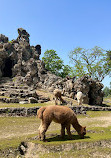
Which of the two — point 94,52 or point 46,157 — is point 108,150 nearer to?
point 46,157

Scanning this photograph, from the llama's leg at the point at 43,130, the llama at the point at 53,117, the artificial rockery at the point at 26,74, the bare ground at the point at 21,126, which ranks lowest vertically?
the bare ground at the point at 21,126

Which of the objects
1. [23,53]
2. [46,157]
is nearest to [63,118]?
[46,157]

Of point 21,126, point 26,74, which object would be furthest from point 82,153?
point 26,74

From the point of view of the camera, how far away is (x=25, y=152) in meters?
7.19

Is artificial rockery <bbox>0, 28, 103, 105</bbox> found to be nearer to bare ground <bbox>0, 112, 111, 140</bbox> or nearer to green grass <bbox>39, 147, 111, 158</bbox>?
bare ground <bbox>0, 112, 111, 140</bbox>

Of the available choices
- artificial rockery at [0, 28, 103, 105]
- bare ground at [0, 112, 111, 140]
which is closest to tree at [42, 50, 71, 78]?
artificial rockery at [0, 28, 103, 105]

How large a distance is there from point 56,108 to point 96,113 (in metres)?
12.0

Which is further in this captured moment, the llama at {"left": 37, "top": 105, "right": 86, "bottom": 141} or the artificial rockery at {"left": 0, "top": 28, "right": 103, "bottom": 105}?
the artificial rockery at {"left": 0, "top": 28, "right": 103, "bottom": 105}

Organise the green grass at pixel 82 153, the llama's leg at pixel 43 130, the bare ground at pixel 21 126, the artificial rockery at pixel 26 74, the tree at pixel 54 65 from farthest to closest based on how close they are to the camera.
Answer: the tree at pixel 54 65, the artificial rockery at pixel 26 74, the bare ground at pixel 21 126, the llama's leg at pixel 43 130, the green grass at pixel 82 153

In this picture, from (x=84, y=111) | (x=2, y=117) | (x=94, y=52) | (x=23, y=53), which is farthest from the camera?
(x=23, y=53)

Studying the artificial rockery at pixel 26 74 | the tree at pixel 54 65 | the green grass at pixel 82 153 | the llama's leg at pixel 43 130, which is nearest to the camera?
the green grass at pixel 82 153

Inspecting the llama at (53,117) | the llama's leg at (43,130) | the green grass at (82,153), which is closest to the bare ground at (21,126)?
the llama's leg at (43,130)

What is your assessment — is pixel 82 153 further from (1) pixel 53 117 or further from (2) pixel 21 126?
(2) pixel 21 126

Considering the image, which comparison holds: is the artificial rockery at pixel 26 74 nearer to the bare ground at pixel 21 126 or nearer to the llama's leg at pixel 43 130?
the bare ground at pixel 21 126
